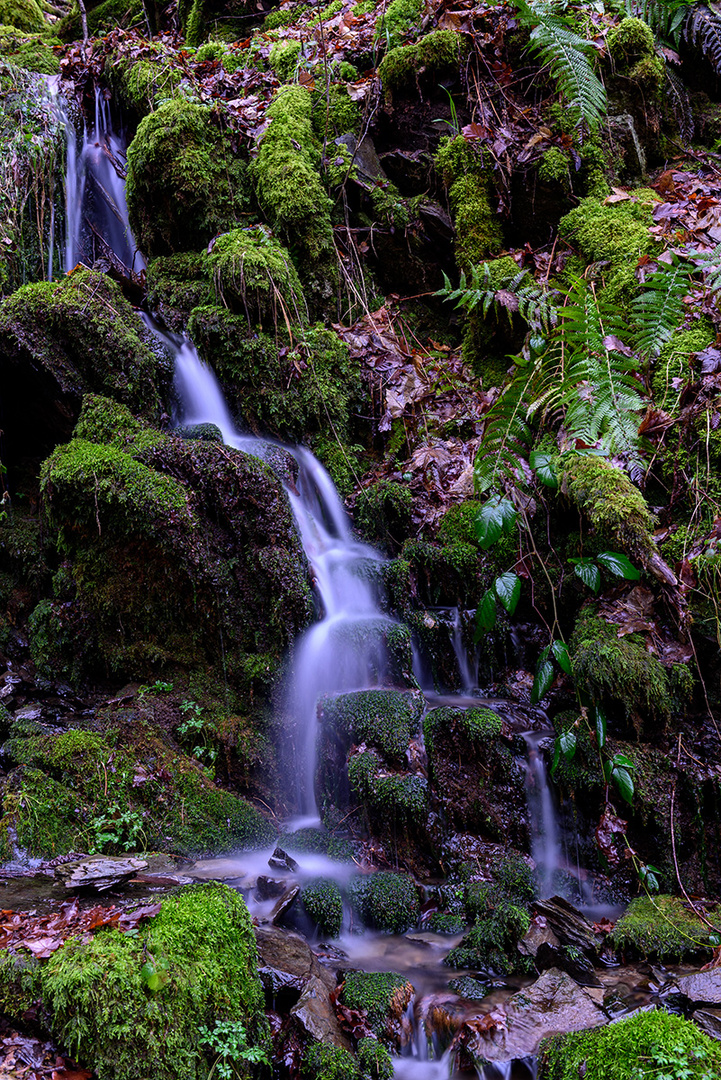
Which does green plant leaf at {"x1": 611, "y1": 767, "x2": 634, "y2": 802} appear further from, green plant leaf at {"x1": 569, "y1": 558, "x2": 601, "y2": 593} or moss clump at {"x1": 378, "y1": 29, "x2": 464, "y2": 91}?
moss clump at {"x1": 378, "y1": 29, "x2": 464, "y2": 91}

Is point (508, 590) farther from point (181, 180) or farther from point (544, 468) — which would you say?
point (181, 180)

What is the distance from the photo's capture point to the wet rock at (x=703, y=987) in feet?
8.35

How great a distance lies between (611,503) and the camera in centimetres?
426

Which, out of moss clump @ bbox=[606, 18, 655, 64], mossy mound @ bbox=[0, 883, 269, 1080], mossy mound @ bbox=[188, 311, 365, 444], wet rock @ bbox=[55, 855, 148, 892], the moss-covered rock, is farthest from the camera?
moss clump @ bbox=[606, 18, 655, 64]

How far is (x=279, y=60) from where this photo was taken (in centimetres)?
826

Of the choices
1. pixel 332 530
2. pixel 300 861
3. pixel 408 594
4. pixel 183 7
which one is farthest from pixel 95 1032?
pixel 183 7

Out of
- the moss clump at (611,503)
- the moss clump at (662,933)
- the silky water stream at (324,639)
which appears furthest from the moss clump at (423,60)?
the moss clump at (662,933)

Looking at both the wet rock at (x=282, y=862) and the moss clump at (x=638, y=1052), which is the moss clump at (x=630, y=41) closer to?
the wet rock at (x=282, y=862)

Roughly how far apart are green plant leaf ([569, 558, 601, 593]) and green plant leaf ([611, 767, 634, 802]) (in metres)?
1.01

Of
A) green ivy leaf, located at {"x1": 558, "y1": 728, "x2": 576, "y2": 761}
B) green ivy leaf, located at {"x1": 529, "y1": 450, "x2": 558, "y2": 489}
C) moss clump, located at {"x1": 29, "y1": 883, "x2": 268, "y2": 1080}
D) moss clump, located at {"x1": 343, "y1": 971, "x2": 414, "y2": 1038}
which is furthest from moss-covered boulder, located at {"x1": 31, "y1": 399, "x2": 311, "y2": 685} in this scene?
moss clump, located at {"x1": 29, "y1": 883, "x2": 268, "y2": 1080}

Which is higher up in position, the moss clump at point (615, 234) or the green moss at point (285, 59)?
the green moss at point (285, 59)

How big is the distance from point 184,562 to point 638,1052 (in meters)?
3.65

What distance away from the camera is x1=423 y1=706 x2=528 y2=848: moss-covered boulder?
4098 mm

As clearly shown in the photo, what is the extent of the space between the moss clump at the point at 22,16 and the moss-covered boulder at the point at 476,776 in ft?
44.2
